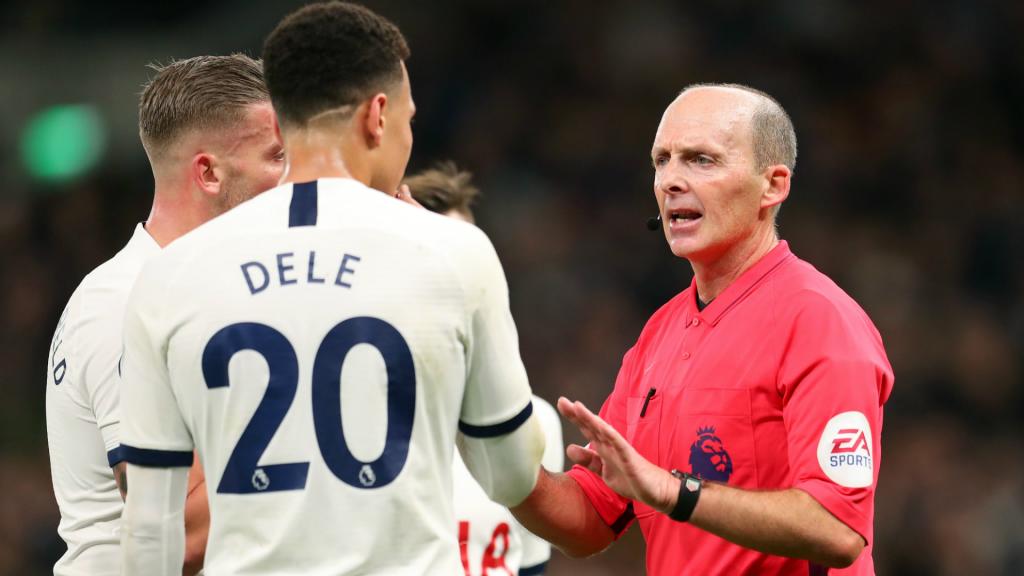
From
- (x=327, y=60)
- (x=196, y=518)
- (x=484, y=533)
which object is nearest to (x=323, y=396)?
(x=327, y=60)

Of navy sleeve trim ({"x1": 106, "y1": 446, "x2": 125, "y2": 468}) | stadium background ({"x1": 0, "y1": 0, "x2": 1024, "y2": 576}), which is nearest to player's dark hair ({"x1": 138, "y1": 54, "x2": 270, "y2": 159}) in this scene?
navy sleeve trim ({"x1": 106, "y1": 446, "x2": 125, "y2": 468})

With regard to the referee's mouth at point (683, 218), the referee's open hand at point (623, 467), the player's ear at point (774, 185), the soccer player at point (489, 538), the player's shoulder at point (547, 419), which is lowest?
the soccer player at point (489, 538)

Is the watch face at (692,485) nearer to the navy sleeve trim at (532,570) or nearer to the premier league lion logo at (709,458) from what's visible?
the premier league lion logo at (709,458)

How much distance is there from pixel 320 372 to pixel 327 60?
738 mm

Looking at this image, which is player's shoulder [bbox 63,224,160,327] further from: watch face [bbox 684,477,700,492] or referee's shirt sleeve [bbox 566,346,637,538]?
watch face [bbox 684,477,700,492]

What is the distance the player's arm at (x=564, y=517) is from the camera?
13.1ft

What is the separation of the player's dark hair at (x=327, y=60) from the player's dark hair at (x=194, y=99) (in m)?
1.04

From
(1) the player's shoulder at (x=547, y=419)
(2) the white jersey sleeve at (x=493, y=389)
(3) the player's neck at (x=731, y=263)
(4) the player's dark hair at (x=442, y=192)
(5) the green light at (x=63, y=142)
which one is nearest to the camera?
(2) the white jersey sleeve at (x=493, y=389)

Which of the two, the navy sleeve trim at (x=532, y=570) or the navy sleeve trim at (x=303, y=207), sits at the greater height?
the navy sleeve trim at (x=303, y=207)

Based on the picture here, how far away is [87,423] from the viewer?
3.87 meters

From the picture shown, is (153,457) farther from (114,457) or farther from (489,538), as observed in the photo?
(489,538)

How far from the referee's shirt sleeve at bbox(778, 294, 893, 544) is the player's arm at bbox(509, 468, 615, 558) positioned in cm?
75

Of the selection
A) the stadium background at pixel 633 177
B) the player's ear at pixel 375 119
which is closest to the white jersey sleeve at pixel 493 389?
the player's ear at pixel 375 119

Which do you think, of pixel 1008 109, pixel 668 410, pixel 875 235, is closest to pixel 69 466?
pixel 668 410
